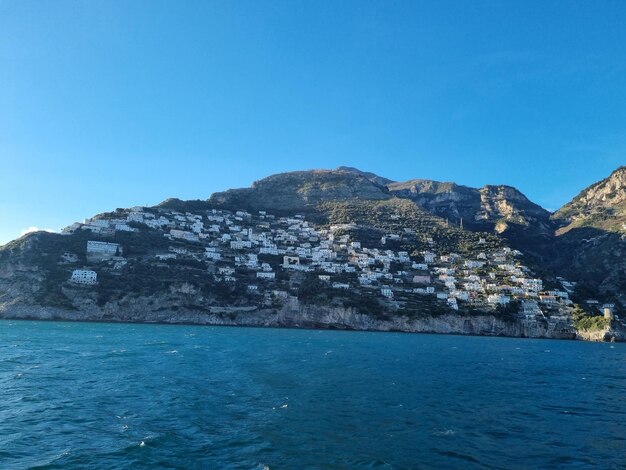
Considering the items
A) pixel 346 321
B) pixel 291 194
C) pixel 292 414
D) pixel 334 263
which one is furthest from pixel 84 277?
pixel 291 194

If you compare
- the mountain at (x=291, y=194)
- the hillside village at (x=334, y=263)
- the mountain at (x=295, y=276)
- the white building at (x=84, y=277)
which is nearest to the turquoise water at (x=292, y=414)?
the mountain at (x=295, y=276)

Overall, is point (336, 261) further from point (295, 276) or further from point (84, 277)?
point (84, 277)

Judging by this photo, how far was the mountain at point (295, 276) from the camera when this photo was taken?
9362 cm

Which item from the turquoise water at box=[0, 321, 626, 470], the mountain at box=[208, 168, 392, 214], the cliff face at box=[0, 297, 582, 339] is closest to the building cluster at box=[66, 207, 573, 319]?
the cliff face at box=[0, 297, 582, 339]

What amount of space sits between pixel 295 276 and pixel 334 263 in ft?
53.3

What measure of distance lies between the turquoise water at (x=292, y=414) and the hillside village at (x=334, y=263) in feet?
214

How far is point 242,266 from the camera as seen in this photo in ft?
387

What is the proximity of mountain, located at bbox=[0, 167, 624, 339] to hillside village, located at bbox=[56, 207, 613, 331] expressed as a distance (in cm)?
37

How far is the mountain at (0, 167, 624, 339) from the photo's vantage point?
9362cm

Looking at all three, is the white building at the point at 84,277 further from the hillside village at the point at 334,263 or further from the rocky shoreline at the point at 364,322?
the rocky shoreline at the point at 364,322

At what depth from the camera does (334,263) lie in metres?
127

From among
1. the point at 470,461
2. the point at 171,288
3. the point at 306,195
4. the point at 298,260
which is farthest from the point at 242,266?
the point at 470,461

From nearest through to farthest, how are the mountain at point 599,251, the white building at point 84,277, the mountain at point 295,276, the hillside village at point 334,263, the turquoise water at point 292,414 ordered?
the turquoise water at point 292,414, the white building at point 84,277, the mountain at point 295,276, the hillside village at point 334,263, the mountain at point 599,251

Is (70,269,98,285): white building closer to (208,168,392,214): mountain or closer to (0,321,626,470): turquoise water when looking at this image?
(0,321,626,470): turquoise water
